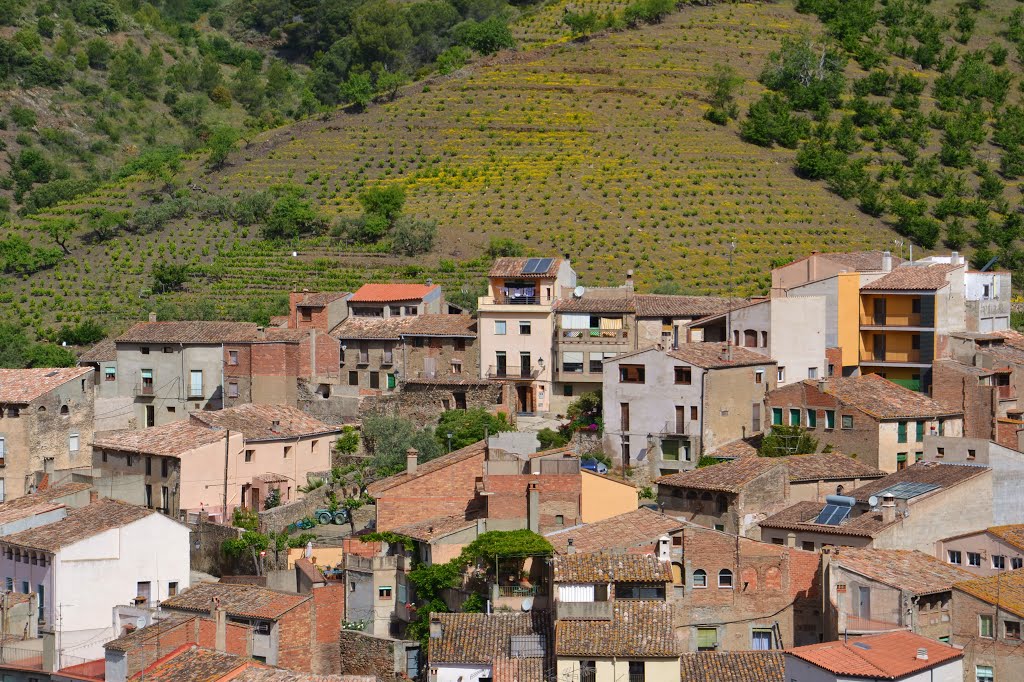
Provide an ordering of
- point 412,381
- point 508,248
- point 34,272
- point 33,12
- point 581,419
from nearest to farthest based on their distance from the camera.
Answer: point 581,419 → point 412,381 → point 508,248 → point 34,272 → point 33,12

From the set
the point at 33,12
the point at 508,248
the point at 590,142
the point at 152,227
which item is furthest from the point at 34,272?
the point at 33,12

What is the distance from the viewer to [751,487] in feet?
126

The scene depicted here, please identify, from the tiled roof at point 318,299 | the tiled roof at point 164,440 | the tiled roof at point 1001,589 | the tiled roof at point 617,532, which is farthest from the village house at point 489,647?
the tiled roof at point 318,299

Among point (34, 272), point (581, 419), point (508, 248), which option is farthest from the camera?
point (34, 272)

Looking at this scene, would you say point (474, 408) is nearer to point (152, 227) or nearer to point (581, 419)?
point (581, 419)

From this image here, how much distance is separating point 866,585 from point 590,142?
53364 mm

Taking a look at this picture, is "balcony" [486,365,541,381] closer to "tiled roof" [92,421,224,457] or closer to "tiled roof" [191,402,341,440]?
"tiled roof" [191,402,341,440]

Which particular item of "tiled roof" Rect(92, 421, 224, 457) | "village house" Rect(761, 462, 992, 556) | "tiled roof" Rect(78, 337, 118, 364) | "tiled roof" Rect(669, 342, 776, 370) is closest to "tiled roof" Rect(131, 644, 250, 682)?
"tiled roof" Rect(92, 421, 224, 457)

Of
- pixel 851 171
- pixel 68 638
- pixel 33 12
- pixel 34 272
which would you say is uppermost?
pixel 33 12

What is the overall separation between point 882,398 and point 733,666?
13.1m

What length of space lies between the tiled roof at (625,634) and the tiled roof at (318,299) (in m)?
24.4

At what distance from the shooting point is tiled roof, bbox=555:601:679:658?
105 feet

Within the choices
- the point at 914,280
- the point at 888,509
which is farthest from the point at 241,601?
the point at 914,280

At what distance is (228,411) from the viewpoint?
47406 millimetres
